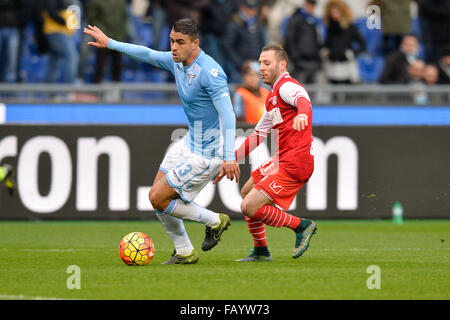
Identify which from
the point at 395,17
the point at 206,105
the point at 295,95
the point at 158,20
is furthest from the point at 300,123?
the point at 395,17

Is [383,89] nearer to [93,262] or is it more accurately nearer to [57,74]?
[57,74]

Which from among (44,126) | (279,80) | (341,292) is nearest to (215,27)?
(44,126)

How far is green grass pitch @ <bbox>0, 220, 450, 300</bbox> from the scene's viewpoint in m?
6.91

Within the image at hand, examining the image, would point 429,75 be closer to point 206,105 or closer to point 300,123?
point 206,105

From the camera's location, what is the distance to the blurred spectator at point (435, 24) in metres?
17.2

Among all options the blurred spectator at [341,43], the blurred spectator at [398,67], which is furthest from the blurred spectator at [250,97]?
the blurred spectator at [398,67]

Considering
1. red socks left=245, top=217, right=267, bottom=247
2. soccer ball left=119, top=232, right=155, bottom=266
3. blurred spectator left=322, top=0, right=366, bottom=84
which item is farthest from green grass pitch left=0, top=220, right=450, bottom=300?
blurred spectator left=322, top=0, right=366, bottom=84

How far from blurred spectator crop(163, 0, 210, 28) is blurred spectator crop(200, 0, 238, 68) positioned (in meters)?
0.30

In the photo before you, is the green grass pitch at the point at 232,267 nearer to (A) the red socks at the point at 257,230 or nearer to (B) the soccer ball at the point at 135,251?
(B) the soccer ball at the point at 135,251

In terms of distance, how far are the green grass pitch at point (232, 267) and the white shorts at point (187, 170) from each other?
734 millimetres

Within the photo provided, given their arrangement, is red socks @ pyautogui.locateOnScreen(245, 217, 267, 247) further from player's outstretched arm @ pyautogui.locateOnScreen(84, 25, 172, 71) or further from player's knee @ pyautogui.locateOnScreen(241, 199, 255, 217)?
player's outstretched arm @ pyautogui.locateOnScreen(84, 25, 172, 71)

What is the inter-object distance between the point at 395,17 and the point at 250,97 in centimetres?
438

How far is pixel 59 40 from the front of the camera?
15602 millimetres

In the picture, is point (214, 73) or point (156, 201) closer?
point (214, 73)
